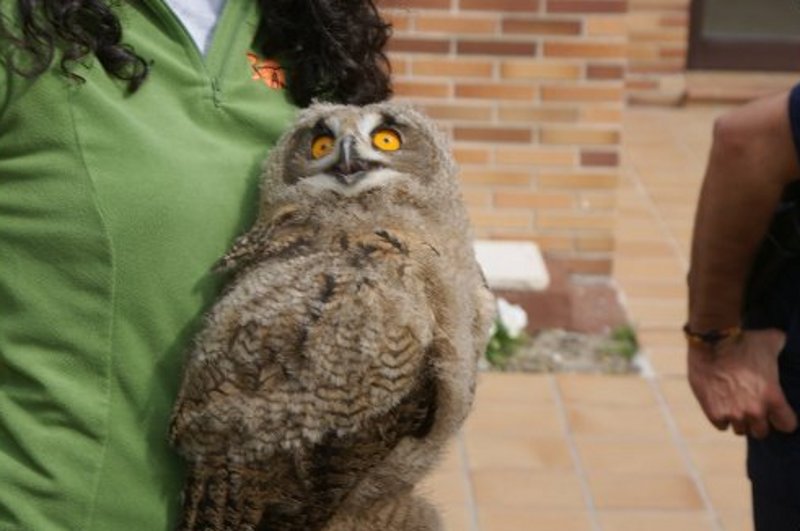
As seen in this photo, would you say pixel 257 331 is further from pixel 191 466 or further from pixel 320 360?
pixel 191 466

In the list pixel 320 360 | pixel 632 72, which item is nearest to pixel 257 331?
pixel 320 360

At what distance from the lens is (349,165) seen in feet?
5.36

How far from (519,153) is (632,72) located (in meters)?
3.31

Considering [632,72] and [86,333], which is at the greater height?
[86,333]

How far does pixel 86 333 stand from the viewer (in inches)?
62.5

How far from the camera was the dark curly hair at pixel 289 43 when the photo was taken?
1528 mm

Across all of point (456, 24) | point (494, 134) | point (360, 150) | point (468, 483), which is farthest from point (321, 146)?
point (494, 134)

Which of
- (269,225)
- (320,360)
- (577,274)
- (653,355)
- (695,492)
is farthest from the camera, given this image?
(577,274)

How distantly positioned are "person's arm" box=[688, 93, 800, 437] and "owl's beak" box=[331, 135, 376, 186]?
76 centimetres

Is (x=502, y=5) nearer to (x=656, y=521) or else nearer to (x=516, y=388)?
(x=516, y=388)

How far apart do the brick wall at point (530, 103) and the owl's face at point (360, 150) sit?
320 cm

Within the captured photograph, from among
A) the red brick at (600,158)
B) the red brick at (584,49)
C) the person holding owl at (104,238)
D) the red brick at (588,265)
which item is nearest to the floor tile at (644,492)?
the red brick at (588,265)

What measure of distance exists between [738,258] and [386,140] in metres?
0.83

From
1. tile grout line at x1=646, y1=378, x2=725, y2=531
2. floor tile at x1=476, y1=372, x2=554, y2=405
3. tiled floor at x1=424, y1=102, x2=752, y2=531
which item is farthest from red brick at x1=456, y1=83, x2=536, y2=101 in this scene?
tile grout line at x1=646, y1=378, x2=725, y2=531
